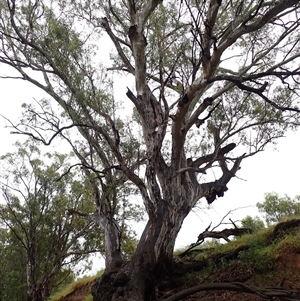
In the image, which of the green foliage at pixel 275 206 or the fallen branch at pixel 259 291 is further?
the green foliage at pixel 275 206

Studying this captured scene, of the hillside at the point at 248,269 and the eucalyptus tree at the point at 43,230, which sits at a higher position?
the eucalyptus tree at the point at 43,230

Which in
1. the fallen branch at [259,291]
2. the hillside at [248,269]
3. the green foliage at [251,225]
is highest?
the green foliage at [251,225]

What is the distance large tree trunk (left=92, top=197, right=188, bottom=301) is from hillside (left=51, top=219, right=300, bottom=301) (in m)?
0.26

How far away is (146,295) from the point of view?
505 centimetres

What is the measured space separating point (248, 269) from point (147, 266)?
1609mm

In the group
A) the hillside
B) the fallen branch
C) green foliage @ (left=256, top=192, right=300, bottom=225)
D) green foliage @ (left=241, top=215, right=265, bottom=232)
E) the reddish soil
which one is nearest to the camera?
the fallen branch

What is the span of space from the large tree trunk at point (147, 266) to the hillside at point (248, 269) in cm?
26

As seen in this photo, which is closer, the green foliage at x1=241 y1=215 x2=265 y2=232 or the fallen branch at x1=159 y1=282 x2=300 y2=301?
the fallen branch at x1=159 y1=282 x2=300 y2=301

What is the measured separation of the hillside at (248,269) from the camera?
4.98 meters

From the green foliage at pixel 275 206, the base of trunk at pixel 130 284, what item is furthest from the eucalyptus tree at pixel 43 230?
the green foliage at pixel 275 206

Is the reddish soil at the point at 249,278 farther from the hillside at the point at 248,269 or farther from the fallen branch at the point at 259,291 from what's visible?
the fallen branch at the point at 259,291

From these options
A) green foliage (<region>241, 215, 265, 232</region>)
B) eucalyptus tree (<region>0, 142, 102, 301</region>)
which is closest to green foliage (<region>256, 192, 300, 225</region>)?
green foliage (<region>241, 215, 265, 232</region>)

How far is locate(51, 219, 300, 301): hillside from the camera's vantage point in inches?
196

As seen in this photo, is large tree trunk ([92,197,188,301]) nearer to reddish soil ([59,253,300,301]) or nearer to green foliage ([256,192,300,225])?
reddish soil ([59,253,300,301])
